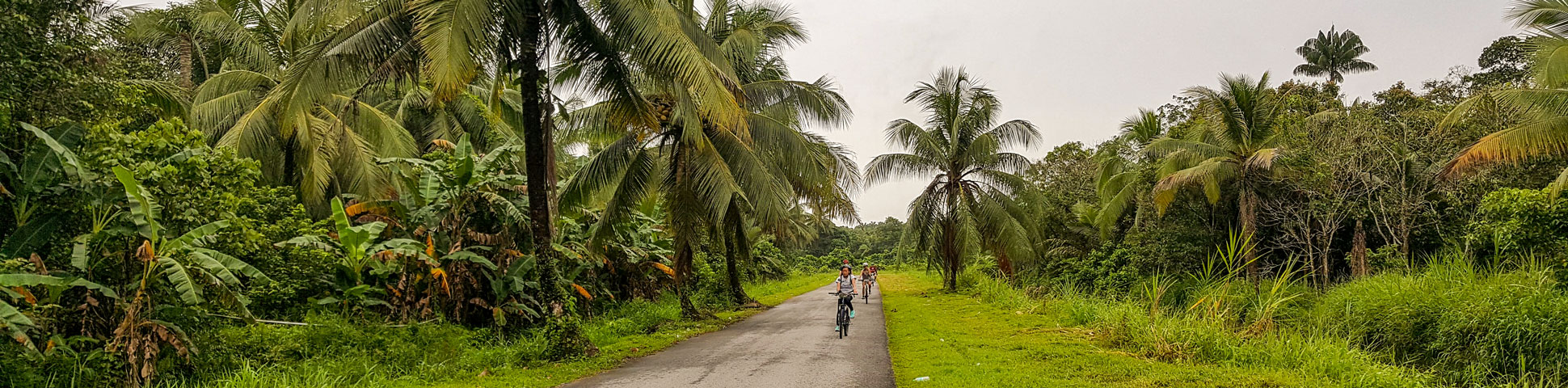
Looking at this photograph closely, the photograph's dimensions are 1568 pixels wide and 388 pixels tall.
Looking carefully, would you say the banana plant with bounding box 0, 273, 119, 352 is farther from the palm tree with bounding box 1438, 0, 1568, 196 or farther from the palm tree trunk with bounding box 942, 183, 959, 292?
the palm tree trunk with bounding box 942, 183, 959, 292

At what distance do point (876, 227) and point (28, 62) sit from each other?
290 feet

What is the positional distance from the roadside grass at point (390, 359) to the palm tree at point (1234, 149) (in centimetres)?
1309

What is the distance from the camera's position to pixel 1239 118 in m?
17.9

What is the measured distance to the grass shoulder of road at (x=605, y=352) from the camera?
8312 mm

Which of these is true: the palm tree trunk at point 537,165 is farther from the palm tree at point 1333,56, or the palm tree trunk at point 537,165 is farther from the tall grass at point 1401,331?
the palm tree at point 1333,56

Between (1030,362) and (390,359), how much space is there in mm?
7023

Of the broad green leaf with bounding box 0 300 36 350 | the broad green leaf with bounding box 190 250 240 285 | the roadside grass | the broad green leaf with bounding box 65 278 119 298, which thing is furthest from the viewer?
the roadside grass

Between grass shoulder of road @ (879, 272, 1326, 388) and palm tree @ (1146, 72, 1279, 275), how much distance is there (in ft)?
18.1

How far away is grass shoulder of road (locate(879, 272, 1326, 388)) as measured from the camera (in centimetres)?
772

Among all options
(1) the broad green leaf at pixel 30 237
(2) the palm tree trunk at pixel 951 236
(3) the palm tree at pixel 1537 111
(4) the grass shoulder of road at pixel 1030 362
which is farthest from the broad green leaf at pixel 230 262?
(2) the palm tree trunk at pixel 951 236

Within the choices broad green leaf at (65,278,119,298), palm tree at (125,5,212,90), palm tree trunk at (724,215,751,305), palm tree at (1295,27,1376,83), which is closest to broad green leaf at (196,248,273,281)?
broad green leaf at (65,278,119,298)

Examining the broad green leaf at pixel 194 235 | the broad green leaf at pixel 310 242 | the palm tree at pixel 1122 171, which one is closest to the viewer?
the broad green leaf at pixel 194 235

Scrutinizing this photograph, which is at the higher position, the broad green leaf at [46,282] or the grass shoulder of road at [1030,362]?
the broad green leaf at [46,282]

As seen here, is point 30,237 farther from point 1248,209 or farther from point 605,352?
point 1248,209
